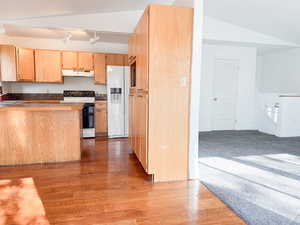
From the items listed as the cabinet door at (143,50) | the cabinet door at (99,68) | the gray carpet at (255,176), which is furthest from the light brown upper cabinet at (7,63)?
the gray carpet at (255,176)

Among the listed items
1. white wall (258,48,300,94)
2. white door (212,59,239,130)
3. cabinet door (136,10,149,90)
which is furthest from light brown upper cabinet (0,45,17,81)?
white wall (258,48,300,94)

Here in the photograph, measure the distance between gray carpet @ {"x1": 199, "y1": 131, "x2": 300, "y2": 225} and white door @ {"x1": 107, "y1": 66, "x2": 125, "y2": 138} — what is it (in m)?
2.03

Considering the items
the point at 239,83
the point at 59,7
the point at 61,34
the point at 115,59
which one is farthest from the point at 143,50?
the point at 239,83

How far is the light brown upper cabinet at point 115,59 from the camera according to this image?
5.30 m

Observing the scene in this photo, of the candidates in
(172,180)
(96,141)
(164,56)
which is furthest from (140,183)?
(96,141)

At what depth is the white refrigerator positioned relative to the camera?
500cm

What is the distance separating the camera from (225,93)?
6.00 m

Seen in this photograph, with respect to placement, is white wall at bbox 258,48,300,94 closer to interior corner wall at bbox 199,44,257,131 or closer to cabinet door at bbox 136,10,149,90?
interior corner wall at bbox 199,44,257,131

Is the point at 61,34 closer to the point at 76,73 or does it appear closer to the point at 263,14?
the point at 76,73

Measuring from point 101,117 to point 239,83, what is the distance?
13.3 feet

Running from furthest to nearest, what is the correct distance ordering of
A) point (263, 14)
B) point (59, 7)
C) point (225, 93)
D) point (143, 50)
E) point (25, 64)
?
point (225, 93) < point (25, 64) < point (263, 14) < point (59, 7) < point (143, 50)

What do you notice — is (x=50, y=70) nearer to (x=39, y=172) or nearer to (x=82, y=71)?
(x=82, y=71)

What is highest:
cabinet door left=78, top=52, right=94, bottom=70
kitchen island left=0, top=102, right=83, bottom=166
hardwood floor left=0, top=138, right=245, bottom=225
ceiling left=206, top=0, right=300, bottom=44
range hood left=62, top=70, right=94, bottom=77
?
ceiling left=206, top=0, right=300, bottom=44

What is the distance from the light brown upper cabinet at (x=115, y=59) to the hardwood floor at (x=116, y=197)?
282 centimetres
